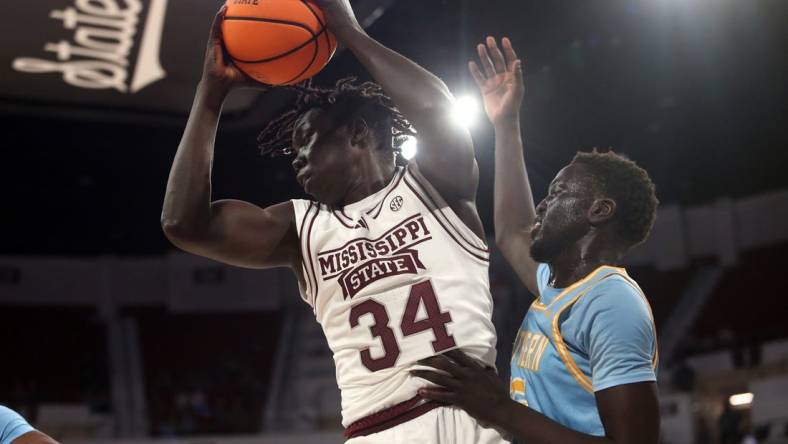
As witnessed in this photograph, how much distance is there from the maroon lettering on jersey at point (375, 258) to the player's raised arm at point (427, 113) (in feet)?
0.51

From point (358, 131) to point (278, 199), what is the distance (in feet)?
44.8

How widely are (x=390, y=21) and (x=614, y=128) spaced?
5.00m

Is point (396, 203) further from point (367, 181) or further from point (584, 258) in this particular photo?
point (584, 258)

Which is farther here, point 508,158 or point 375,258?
point 508,158

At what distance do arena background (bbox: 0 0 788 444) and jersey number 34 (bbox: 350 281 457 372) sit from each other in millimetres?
3607

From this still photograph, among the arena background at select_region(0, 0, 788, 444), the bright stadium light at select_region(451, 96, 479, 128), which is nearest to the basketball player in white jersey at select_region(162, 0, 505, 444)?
the arena background at select_region(0, 0, 788, 444)

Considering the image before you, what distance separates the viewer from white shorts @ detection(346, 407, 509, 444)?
8.12ft

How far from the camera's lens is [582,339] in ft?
7.77

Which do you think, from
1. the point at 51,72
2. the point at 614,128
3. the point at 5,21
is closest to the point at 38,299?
the point at 51,72

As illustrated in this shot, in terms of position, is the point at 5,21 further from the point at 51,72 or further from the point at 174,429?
the point at 174,429

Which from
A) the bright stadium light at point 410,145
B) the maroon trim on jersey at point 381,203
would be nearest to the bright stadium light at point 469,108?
the bright stadium light at point 410,145

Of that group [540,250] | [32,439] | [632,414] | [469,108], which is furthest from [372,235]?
[469,108]

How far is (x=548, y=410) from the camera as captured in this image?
243cm

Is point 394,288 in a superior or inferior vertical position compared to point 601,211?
inferior
